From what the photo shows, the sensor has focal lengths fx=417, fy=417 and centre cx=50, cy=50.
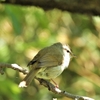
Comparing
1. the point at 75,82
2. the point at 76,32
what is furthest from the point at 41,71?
the point at 76,32

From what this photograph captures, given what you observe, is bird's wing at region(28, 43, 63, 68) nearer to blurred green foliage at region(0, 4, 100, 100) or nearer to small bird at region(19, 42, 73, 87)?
small bird at region(19, 42, 73, 87)

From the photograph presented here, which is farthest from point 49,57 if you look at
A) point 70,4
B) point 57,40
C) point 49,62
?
point 57,40

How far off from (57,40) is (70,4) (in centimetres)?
91

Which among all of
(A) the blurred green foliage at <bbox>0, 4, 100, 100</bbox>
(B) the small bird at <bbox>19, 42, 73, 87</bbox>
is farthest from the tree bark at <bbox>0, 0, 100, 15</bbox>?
(B) the small bird at <bbox>19, 42, 73, 87</bbox>

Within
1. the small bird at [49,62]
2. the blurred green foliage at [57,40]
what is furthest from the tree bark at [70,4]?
the small bird at [49,62]

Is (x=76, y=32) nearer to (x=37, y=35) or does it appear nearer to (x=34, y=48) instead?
(x=37, y=35)

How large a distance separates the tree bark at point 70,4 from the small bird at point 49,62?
0.71 metres

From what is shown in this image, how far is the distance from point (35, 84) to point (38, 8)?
1.95 m

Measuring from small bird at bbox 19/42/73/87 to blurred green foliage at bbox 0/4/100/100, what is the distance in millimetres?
949

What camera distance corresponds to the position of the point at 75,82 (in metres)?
6.84

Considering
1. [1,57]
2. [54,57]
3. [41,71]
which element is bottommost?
[41,71]

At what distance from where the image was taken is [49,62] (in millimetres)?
4273

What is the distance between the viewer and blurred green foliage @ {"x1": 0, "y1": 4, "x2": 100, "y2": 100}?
5.96 metres

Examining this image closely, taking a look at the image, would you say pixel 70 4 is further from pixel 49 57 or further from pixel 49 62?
pixel 49 62
